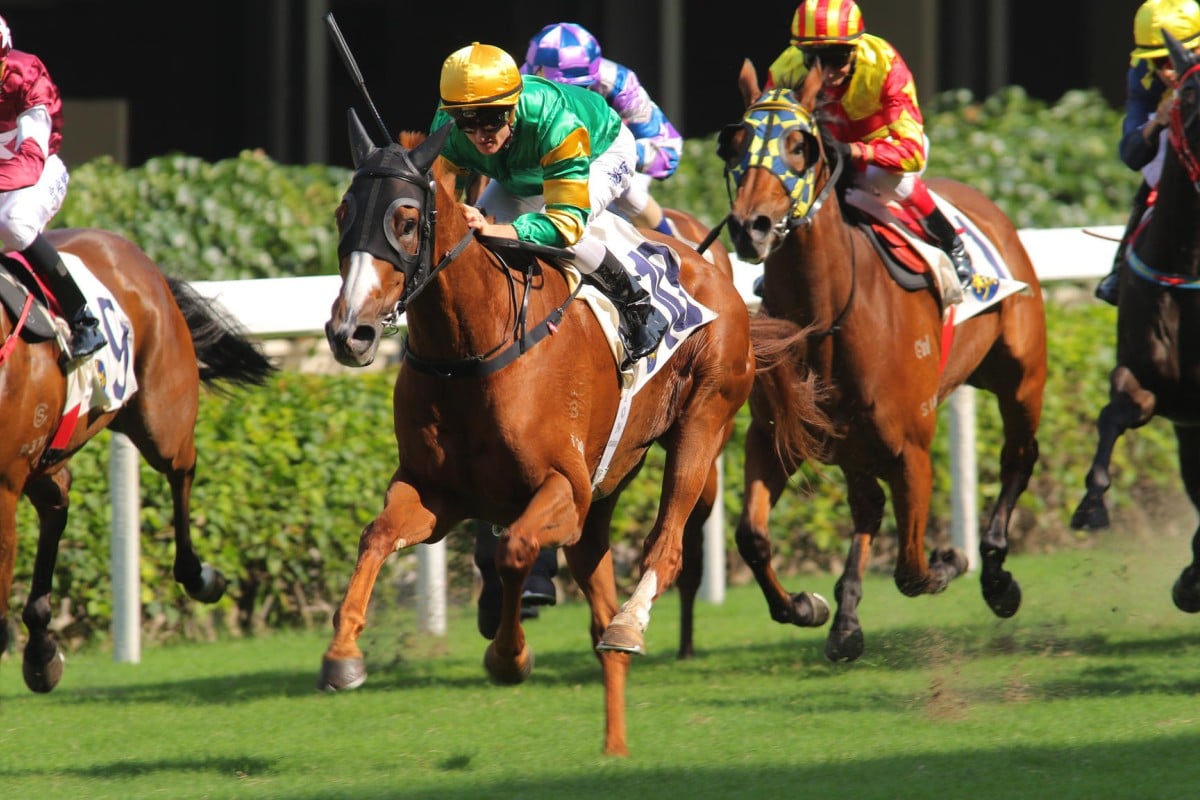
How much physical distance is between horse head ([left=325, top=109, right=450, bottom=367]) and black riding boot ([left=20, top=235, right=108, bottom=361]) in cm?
172

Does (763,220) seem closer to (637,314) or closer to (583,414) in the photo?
(637,314)

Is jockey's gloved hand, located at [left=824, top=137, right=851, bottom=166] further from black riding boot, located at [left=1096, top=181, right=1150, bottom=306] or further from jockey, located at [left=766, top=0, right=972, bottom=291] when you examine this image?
black riding boot, located at [left=1096, top=181, right=1150, bottom=306]

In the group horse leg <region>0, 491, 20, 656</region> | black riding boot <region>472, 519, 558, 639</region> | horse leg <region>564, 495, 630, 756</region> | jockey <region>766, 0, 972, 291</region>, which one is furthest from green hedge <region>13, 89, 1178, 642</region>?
horse leg <region>564, 495, 630, 756</region>

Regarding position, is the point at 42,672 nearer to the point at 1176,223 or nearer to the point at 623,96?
the point at 623,96

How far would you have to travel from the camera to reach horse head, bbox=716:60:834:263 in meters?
5.39

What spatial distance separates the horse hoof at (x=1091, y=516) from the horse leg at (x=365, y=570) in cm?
252

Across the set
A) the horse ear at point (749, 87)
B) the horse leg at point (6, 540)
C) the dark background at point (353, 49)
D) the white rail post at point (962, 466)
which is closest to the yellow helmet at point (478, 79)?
the horse ear at point (749, 87)

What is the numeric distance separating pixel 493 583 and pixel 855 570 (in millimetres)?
1145

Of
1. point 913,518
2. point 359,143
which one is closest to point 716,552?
point 913,518

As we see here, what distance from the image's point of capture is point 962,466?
760 cm

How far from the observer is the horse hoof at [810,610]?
5898mm

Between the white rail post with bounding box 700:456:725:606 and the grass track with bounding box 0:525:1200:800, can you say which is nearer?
the grass track with bounding box 0:525:1200:800

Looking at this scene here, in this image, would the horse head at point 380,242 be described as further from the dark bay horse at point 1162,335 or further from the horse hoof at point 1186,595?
the horse hoof at point 1186,595

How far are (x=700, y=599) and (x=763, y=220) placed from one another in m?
2.54
